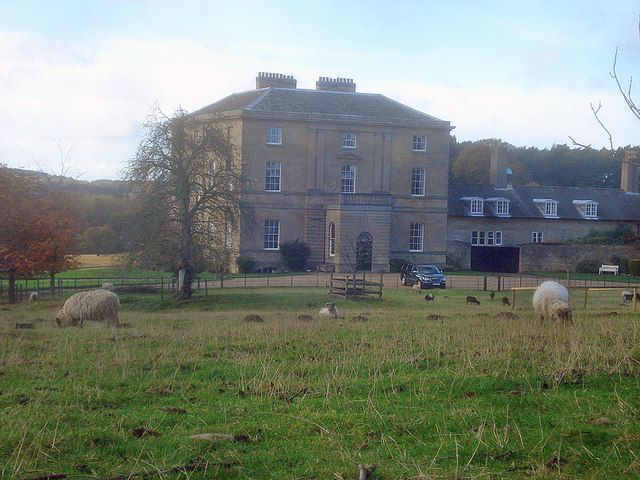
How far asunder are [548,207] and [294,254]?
1079 inches

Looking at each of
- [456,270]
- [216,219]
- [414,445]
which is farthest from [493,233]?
Answer: [414,445]

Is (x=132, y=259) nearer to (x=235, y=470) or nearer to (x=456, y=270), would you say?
(x=235, y=470)

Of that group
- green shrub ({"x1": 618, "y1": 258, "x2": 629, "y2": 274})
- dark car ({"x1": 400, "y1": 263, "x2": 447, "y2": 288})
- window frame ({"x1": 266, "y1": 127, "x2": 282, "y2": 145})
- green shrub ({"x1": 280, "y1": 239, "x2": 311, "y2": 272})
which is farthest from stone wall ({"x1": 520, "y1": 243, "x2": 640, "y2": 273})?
window frame ({"x1": 266, "y1": 127, "x2": 282, "y2": 145})

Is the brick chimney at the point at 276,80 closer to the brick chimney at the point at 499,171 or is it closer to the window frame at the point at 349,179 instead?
the window frame at the point at 349,179

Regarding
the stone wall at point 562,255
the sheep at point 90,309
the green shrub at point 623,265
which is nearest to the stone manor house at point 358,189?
the stone wall at point 562,255

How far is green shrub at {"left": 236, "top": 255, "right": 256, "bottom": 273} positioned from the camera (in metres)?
61.4

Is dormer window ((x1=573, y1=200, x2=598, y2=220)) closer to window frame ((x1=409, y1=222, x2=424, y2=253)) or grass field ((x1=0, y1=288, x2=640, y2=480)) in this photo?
window frame ((x1=409, y1=222, x2=424, y2=253))

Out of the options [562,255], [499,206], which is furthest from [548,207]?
[562,255]

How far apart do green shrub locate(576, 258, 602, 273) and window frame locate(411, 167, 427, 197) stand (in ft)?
47.9

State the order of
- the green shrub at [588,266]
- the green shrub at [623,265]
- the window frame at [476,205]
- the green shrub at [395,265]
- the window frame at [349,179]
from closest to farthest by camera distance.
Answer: the green shrub at [623,265] → the green shrub at [395,265] → the green shrub at [588,266] → the window frame at [349,179] → the window frame at [476,205]

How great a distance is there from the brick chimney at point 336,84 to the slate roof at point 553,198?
13596 mm

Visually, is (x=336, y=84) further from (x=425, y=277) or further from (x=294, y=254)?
(x=425, y=277)

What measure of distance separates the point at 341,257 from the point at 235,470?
181 ft

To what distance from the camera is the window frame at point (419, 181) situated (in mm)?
69250
